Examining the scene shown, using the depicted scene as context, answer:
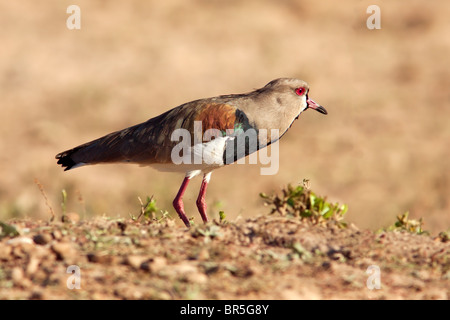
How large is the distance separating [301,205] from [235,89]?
9.37 m

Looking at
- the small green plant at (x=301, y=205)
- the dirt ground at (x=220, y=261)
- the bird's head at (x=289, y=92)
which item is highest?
the bird's head at (x=289, y=92)

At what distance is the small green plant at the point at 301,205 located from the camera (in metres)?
5.16

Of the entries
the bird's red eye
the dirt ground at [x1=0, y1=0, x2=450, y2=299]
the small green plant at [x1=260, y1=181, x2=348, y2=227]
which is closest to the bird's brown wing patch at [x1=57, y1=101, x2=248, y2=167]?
the bird's red eye

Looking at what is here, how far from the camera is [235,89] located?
1438cm

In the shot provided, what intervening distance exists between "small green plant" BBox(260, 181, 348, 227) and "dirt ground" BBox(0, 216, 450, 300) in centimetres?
13

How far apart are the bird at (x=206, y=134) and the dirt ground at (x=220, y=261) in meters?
1.50

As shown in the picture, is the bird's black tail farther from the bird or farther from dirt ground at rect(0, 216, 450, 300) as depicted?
dirt ground at rect(0, 216, 450, 300)

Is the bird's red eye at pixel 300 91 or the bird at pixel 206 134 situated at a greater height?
the bird's red eye at pixel 300 91

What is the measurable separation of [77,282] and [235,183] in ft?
24.6

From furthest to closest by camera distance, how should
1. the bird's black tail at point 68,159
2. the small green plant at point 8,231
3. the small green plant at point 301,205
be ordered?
the bird's black tail at point 68,159 → the small green plant at point 301,205 → the small green plant at point 8,231

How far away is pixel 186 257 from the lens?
14.8 feet

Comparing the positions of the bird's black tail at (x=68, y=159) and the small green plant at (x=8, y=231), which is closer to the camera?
the small green plant at (x=8, y=231)

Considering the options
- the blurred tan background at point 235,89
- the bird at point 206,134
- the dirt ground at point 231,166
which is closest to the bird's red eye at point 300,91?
the bird at point 206,134

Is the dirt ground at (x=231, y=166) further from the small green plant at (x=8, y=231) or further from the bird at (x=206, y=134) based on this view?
the bird at (x=206, y=134)
